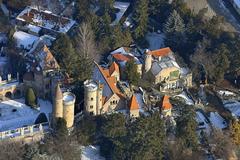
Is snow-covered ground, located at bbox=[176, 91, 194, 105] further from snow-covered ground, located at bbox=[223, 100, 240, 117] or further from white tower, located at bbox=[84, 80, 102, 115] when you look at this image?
white tower, located at bbox=[84, 80, 102, 115]

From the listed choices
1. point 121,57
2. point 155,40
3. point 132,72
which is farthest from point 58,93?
point 155,40

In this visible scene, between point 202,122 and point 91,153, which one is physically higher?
point 202,122

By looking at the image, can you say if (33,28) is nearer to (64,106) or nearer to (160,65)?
(160,65)

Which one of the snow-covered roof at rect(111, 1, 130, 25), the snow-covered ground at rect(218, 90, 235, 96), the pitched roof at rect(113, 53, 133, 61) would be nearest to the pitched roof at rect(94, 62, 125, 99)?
the pitched roof at rect(113, 53, 133, 61)

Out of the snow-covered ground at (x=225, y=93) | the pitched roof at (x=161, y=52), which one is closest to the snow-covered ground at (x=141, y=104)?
the pitched roof at (x=161, y=52)

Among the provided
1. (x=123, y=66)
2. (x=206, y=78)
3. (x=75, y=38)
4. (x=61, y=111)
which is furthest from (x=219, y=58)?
(x=61, y=111)

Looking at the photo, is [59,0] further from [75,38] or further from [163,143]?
[163,143]

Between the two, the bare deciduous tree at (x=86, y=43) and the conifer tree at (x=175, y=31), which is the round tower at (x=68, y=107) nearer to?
the bare deciduous tree at (x=86, y=43)
